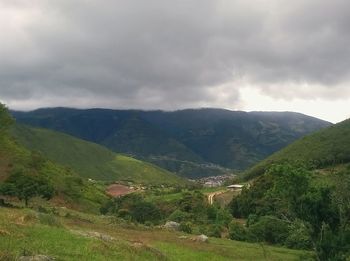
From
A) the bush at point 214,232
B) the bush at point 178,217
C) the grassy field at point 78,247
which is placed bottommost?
the bush at point 178,217

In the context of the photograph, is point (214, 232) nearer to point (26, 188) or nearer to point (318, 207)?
point (318, 207)

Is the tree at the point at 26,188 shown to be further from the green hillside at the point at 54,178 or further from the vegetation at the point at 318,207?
the vegetation at the point at 318,207

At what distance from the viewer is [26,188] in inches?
3487

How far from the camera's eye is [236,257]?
52062 millimetres

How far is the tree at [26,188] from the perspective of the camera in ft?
293

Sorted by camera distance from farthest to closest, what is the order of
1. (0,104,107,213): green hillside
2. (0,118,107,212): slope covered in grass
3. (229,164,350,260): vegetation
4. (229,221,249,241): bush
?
1. (0,118,107,212): slope covered in grass
2. (0,104,107,213): green hillside
3. (229,221,249,241): bush
4. (229,164,350,260): vegetation

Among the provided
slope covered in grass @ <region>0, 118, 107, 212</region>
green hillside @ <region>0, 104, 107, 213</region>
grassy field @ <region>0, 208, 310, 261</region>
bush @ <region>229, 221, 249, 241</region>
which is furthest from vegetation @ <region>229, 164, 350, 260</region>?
slope covered in grass @ <region>0, 118, 107, 212</region>

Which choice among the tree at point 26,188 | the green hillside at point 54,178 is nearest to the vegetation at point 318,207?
the tree at point 26,188

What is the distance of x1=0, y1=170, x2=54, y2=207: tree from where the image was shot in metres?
89.2

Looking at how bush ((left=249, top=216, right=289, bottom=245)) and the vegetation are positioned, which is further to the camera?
bush ((left=249, top=216, right=289, bottom=245))

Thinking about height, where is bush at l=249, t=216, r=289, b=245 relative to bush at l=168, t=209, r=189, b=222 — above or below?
above

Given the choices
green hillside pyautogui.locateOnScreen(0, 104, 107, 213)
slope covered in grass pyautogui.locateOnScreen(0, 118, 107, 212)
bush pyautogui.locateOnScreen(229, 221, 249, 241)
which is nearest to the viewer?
bush pyautogui.locateOnScreen(229, 221, 249, 241)

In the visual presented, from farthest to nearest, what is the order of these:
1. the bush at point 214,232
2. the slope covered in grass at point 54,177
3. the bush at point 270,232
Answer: the slope covered in grass at point 54,177 < the bush at point 214,232 < the bush at point 270,232

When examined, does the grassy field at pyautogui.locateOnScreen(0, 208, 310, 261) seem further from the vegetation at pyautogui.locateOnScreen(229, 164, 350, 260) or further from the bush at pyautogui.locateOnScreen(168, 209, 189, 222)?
the bush at pyautogui.locateOnScreen(168, 209, 189, 222)
